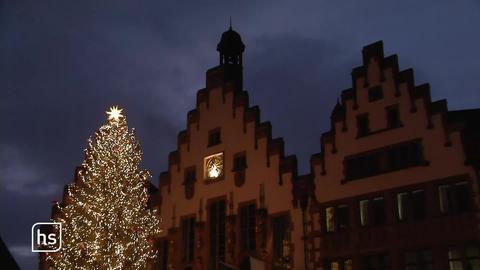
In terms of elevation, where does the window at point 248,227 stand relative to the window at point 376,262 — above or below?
above

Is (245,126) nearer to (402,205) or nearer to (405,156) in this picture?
(405,156)

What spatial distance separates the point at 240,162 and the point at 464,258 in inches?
583

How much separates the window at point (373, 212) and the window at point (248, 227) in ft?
22.6

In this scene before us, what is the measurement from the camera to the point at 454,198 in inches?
1209

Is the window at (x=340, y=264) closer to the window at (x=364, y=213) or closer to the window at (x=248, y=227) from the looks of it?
the window at (x=364, y=213)

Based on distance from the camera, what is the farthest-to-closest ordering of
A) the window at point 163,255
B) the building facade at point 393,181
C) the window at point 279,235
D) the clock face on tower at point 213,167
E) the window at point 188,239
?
the window at point 163,255, the clock face on tower at point 213,167, the window at point 188,239, the window at point 279,235, the building facade at point 393,181

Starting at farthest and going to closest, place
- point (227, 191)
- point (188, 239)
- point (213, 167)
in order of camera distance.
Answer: point (213, 167)
point (188, 239)
point (227, 191)

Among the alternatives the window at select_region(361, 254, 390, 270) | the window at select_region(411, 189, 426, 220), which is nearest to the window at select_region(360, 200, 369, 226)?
the window at select_region(361, 254, 390, 270)

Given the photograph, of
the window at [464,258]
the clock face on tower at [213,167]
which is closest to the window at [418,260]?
the window at [464,258]

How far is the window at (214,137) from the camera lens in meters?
41.8

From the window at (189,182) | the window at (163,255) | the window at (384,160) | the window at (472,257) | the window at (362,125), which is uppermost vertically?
the window at (362,125)

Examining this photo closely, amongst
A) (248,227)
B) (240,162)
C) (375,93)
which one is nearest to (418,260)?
(375,93)

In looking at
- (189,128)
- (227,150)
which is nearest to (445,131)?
(227,150)

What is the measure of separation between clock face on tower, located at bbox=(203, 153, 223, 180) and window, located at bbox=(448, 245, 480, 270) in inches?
604
